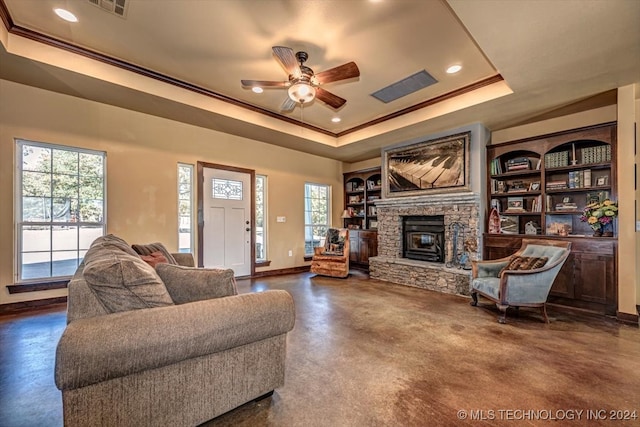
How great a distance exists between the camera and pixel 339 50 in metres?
3.11

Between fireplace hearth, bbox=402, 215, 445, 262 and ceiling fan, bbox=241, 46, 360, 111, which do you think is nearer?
ceiling fan, bbox=241, 46, 360, 111

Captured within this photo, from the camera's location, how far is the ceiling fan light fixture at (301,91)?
303 cm

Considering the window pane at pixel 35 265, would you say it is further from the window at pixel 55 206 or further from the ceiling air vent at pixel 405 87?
the ceiling air vent at pixel 405 87

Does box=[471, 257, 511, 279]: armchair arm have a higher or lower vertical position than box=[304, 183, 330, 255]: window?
lower

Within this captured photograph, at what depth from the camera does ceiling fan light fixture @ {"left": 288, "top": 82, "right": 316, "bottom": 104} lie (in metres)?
3.03

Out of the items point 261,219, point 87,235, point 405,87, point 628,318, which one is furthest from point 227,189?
point 628,318

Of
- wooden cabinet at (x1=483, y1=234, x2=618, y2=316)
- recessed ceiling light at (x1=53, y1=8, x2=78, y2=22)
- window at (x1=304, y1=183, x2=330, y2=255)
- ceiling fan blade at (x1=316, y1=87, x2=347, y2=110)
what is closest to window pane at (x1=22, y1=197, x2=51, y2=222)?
recessed ceiling light at (x1=53, y1=8, x2=78, y2=22)

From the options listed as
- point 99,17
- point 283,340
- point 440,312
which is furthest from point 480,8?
point 99,17

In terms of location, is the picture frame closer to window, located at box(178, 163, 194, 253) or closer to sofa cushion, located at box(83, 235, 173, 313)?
window, located at box(178, 163, 194, 253)

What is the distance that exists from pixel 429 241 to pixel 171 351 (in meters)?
4.87

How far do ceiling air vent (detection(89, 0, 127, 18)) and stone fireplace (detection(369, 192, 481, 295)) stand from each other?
188 inches

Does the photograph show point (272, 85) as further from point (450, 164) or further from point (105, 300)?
point (450, 164)

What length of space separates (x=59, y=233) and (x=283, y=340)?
3.90 metres

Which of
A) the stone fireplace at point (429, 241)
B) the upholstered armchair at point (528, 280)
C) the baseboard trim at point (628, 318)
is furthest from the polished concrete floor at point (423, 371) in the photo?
the stone fireplace at point (429, 241)
